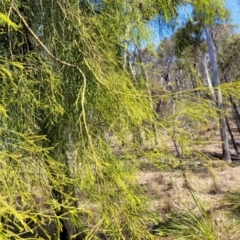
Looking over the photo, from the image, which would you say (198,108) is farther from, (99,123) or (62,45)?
(62,45)

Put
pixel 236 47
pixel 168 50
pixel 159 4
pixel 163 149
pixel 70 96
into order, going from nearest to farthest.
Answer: pixel 163 149 < pixel 70 96 < pixel 159 4 < pixel 236 47 < pixel 168 50

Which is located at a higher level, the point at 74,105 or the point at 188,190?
the point at 74,105

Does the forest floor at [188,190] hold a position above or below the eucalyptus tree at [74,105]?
below

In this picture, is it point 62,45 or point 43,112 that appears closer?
point 62,45

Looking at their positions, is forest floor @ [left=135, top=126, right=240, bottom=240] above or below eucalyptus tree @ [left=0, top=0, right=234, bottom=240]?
below

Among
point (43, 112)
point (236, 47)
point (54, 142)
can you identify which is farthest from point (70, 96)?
point (236, 47)

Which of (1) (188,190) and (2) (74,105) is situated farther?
(1) (188,190)

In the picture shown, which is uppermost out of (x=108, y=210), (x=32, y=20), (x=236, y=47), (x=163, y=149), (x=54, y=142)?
(x=236, y=47)

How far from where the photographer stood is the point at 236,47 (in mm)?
19453

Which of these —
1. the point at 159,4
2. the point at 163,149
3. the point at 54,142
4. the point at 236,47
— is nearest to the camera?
the point at 163,149

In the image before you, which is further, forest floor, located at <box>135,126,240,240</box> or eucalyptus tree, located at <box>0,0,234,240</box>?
forest floor, located at <box>135,126,240,240</box>

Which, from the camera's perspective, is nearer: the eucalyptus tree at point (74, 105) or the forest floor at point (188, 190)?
the eucalyptus tree at point (74, 105)

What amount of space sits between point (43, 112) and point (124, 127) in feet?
3.42

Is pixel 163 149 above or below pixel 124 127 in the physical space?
below
